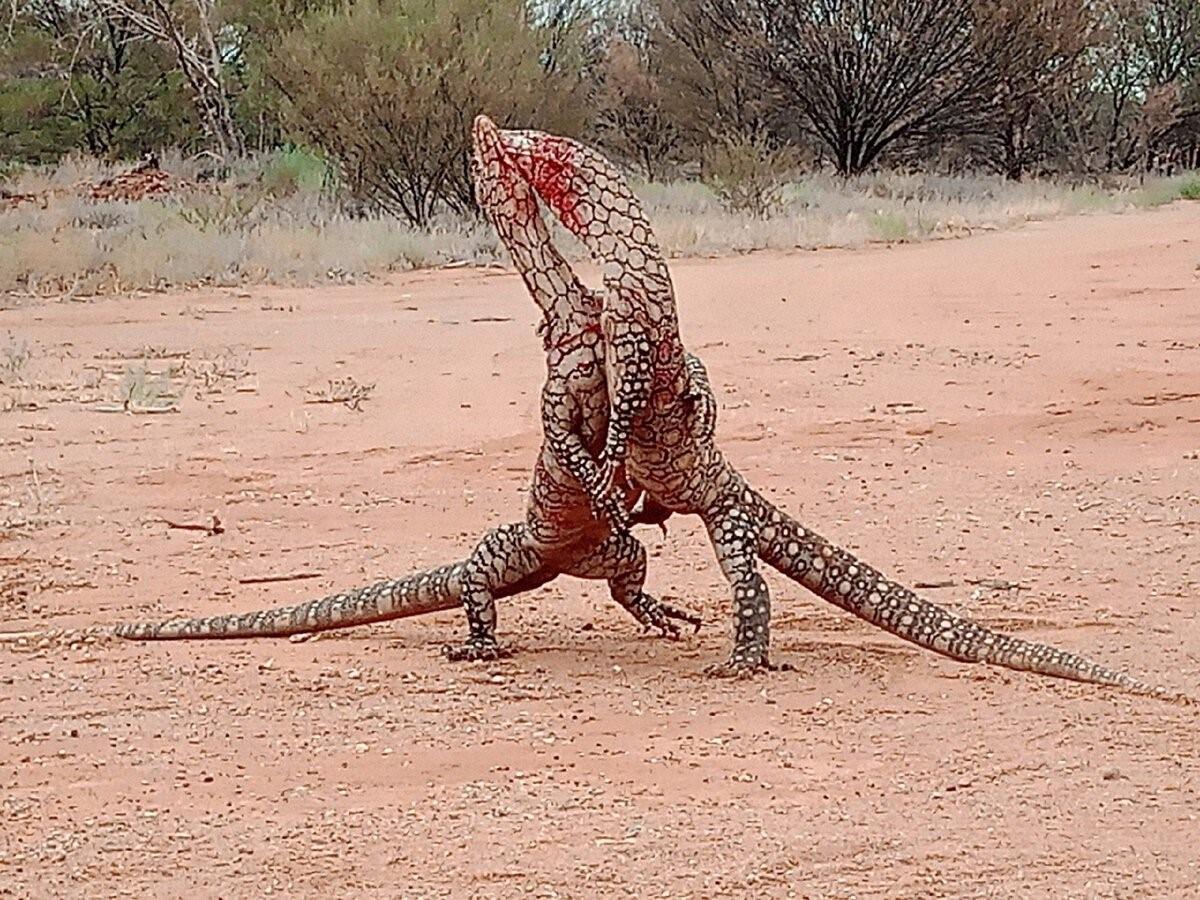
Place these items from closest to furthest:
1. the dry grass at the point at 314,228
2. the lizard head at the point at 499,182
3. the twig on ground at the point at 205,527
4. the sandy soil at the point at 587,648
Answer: the sandy soil at the point at 587,648, the lizard head at the point at 499,182, the twig on ground at the point at 205,527, the dry grass at the point at 314,228

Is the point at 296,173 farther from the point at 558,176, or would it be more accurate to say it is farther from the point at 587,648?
the point at 558,176

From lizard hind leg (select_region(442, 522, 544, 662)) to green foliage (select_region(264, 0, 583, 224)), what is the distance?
56.6ft

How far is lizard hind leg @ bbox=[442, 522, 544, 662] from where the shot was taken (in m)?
5.49

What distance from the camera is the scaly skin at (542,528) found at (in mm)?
5125

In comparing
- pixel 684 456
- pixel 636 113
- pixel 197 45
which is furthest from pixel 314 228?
pixel 636 113

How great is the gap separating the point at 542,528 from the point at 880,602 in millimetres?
1062

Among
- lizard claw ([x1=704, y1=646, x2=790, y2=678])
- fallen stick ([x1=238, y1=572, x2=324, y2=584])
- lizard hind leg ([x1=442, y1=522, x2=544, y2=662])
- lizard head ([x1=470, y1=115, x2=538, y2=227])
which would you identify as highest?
lizard head ([x1=470, y1=115, x2=538, y2=227])

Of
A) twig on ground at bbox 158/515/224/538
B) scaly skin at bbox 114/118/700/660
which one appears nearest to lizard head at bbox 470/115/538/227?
scaly skin at bbox 114/118/700/660

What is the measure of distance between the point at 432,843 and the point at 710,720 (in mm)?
1166

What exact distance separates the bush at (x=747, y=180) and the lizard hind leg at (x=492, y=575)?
17904 mm

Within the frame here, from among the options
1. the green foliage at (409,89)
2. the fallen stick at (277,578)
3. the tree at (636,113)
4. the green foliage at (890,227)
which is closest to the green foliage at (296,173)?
the green foliage at (409,89)

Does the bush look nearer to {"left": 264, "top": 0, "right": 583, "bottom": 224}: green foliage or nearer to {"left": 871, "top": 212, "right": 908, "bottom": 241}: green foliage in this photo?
{"left": 871, "top": 212, "right": 908, "bottom": 241}: green foliage

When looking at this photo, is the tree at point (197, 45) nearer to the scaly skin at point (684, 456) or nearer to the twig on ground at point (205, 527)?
the twig on ground at point (205, 527)

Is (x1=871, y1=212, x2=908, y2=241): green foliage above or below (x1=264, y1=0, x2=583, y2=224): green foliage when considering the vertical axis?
below
